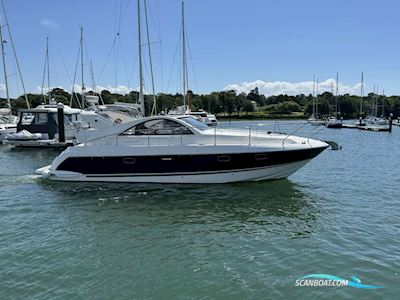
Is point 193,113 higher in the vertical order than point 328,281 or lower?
higher

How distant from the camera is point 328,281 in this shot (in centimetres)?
650

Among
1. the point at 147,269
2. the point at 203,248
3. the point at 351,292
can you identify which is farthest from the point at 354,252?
the point at 147,269

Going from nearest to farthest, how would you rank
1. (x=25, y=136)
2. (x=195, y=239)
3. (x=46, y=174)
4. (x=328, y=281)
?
(x=328, y=281) < (x=195, y=239) < (x=46, y=174) < (x=25, y=136)

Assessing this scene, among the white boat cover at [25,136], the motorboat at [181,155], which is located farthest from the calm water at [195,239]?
the white boat cover at [25,136]

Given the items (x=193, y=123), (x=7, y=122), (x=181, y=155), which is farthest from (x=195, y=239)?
(x=7, y=122)

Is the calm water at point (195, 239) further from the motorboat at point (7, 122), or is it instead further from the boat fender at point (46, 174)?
the motorboat at point (7, 122)

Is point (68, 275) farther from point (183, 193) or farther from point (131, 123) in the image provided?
point (131, 123)

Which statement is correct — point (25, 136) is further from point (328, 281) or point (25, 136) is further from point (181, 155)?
point (328, 281)

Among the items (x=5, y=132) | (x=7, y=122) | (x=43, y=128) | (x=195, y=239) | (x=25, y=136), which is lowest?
(x=195, y=239)

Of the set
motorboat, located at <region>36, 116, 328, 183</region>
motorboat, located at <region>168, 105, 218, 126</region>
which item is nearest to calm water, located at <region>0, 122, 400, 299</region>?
motorboat, located at <region>36, 116, 328, 183</region>

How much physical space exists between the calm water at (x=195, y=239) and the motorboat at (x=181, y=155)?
0.47 meters

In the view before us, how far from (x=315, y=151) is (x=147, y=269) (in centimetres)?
851

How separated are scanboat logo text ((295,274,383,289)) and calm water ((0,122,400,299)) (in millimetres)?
131

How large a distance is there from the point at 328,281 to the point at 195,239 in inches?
122
